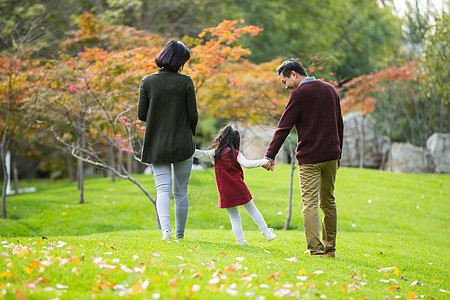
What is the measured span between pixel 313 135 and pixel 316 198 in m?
0.62

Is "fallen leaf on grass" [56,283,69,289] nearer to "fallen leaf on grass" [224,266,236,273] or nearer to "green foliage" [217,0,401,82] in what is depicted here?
"fallen leaf on grass" [224,266,236,273]

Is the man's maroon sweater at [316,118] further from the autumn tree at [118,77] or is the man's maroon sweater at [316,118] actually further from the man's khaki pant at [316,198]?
the autumn tree at [118,77]

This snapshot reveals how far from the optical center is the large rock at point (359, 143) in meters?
19.0

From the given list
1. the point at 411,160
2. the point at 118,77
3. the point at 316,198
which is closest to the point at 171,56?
the point at 316,198

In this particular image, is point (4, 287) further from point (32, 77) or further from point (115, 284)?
point (32, 77)

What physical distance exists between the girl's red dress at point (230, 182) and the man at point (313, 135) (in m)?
0.45

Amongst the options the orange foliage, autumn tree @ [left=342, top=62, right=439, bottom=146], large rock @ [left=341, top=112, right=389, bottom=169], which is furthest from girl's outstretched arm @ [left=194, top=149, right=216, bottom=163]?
large rock @ [left=341, top=112, right=389, bottom=169]

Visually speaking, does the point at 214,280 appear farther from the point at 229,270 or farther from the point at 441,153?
the point at 441,153

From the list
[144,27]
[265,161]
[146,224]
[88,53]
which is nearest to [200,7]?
[144,27]

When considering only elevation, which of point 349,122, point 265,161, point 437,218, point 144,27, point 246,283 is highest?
point 144,27

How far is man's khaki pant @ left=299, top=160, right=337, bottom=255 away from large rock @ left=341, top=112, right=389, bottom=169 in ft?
48.3

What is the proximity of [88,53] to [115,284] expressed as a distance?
781cm

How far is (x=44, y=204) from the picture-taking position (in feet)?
37.3

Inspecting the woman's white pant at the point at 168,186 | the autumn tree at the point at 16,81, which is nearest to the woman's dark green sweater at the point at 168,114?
the woman's white pant at the point at 168,186
